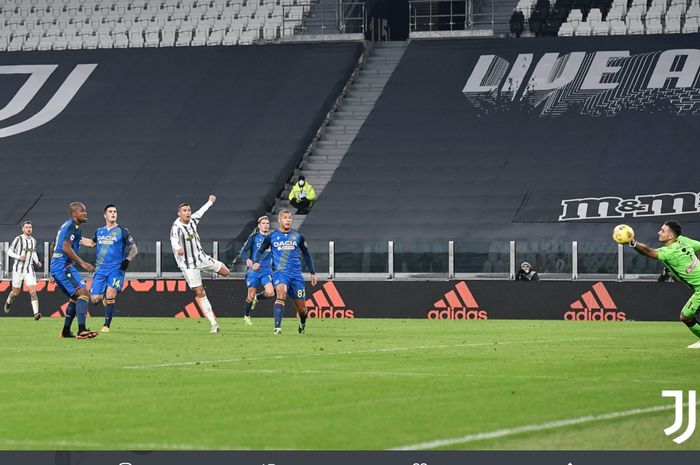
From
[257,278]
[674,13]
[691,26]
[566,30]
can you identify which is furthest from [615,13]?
[257,278]

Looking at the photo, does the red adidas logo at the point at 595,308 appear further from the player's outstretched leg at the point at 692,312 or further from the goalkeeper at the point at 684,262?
the goalkeeper at the point at 684,262

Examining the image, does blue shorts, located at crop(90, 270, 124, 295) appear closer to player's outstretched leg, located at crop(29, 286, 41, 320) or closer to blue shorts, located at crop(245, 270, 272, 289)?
blue shorts, located at crop(245, 270, 272, 289)

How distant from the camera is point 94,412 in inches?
519

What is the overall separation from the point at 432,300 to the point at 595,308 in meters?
4.13

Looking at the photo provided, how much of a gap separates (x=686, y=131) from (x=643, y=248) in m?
24.9

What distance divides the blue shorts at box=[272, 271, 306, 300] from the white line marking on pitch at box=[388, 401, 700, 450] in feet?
46.7

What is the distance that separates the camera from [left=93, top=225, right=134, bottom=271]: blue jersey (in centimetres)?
2720

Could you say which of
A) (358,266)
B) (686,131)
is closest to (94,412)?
(358,266)

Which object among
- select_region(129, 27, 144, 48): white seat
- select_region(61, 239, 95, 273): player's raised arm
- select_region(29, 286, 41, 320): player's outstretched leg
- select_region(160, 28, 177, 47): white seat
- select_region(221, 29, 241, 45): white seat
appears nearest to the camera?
select_region(61, 239, 95, 273): player's raised arm

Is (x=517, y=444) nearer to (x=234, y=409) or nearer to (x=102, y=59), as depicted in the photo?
(x=234, y=409)

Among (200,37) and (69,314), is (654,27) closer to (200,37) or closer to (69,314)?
(200,37)

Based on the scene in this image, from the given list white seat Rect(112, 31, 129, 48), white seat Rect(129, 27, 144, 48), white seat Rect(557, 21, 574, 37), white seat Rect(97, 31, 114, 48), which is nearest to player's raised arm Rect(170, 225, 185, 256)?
white seat Rect(557, 21, 574, 37)

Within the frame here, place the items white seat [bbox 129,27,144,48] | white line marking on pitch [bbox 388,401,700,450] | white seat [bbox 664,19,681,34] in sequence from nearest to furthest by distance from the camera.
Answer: white line marking on pitch [bbox 388,401,700,450] → white seat [bbox 664,19,681,34] → white seat [bbox 129,27,144,48]

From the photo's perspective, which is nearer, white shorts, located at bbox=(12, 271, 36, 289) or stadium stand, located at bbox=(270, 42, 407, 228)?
white shorts, located at bbox=(12, 271, 36, 289)
